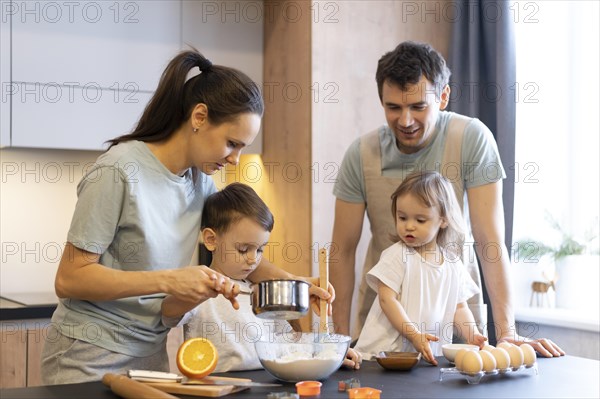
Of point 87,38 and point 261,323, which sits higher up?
point 87,38

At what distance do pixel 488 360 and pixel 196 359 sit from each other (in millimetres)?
587

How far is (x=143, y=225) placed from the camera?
5.94 feet

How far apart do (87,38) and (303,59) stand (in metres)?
0.87

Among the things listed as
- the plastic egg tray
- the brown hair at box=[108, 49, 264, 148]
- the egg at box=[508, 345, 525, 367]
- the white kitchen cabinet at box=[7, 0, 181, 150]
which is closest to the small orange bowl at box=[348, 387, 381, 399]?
the plastic egg tray

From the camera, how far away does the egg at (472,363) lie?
162cm

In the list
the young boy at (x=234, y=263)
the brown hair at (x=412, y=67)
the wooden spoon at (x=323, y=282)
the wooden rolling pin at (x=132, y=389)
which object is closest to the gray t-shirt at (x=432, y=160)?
the brown hair at (x=412, y=67)

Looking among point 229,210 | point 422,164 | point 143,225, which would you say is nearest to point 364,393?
point 143,225

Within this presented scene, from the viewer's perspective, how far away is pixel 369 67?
3.44m

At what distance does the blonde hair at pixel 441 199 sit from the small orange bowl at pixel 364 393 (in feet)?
3.15

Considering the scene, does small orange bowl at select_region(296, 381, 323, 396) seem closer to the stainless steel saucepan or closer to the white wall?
the stainless steel saucepan

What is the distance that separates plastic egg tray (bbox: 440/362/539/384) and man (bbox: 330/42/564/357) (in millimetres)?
559

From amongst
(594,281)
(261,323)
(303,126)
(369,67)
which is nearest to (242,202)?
(261,323)

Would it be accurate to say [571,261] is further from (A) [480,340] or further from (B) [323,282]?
(B) [323,282]

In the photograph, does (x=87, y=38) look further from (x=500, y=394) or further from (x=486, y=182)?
(x=500, y=394)
